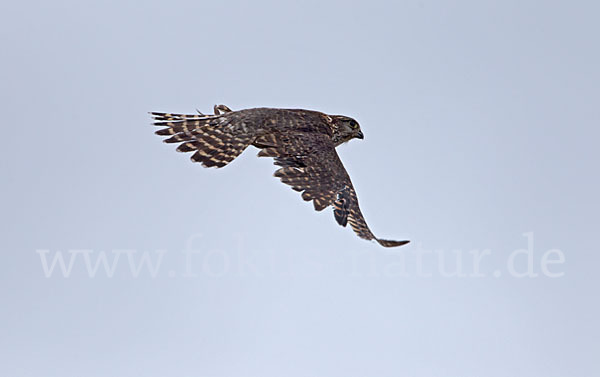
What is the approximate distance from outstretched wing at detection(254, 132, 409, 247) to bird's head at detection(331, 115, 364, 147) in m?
1.21

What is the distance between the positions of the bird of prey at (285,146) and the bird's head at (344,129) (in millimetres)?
764

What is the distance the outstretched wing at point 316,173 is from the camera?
944 cm

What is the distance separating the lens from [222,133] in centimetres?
1020

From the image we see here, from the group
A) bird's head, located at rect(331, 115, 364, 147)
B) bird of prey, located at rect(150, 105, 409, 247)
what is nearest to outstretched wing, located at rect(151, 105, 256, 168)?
bird of prey, located at rect(150, 105, 409, 247)

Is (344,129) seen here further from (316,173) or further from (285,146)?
(316,173)

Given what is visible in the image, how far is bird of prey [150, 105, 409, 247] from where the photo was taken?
9539 mm

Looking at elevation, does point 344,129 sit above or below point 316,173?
above

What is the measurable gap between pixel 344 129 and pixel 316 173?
82.2 inches

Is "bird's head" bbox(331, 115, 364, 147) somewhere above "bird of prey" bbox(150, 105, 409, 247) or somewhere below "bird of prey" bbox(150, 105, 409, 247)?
above

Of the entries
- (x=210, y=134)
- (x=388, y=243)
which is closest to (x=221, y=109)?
(x=210, y=134)

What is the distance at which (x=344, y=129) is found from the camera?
461 inches

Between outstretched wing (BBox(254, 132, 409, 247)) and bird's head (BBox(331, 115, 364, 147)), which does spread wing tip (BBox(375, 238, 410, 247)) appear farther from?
bird's head (BBox(331, 115, 364, 147))

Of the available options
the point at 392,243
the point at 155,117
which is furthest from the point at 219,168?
the point at 392,243

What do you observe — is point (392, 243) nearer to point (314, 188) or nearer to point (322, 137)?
point (314, 188)
